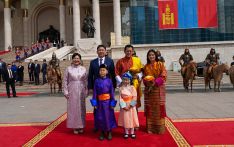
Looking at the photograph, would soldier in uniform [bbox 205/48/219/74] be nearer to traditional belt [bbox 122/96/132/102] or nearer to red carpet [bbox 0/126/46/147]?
traditional belt [bbox 122/96/132/102]

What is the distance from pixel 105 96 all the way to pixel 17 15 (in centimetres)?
3964

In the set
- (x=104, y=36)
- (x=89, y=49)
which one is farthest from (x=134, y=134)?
(x=104, y=36)

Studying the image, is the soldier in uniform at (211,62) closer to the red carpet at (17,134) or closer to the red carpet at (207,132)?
the red carpet at (207,132)

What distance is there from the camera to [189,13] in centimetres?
3459

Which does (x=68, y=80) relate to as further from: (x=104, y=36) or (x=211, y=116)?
(x=104, y=36)

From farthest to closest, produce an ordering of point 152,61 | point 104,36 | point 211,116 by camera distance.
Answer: point 104,36, point 211,116, point 152,61

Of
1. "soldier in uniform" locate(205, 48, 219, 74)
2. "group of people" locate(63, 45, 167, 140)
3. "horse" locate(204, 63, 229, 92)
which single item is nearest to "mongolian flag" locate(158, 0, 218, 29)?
"soldier in uniform" locate(205, 48, 219, 74)

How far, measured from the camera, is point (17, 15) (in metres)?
43.4

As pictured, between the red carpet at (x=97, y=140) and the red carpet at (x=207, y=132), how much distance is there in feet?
1.32

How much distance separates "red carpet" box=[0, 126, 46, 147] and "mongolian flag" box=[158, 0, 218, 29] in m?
28.8

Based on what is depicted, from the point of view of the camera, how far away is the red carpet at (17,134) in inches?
247

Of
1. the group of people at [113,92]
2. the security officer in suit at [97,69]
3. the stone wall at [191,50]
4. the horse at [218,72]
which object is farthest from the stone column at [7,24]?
the security officer in suit at [97,69]

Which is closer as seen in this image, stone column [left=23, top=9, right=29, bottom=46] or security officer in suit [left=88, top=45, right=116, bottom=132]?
security officer in suit [left=88, top=45, right=116, bottom=132]

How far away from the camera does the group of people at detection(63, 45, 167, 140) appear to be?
655 centimetres
